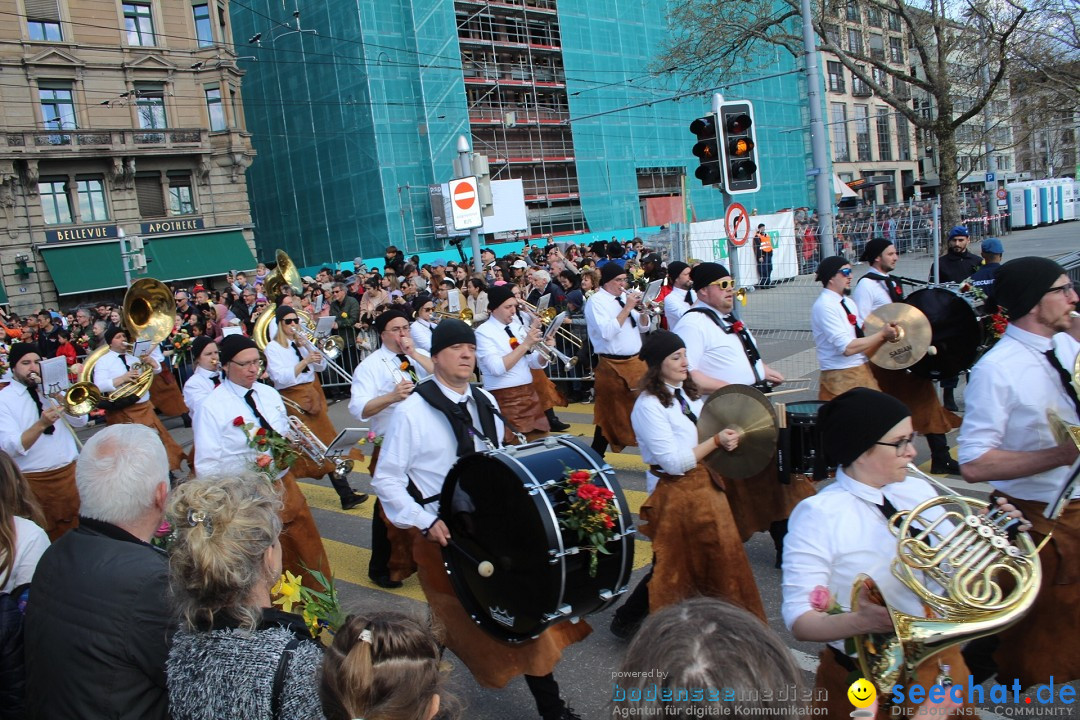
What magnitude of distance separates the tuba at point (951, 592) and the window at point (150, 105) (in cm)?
3875

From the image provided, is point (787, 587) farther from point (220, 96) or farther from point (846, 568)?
point (220, 96)

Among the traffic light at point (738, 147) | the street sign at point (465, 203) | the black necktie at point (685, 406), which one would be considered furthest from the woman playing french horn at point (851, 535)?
the street sign at point (465, 203)

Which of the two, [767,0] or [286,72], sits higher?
[286,72]

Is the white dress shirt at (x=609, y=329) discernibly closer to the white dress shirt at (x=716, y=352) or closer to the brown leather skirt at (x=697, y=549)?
the white dress shirt at (x=716, y=352)

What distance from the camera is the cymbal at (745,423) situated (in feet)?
14.9

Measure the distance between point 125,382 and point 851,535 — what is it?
9.04 m

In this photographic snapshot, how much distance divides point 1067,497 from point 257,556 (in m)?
3.02

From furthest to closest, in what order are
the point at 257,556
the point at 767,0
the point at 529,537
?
the point at 767,0
the point at 529,537
the point at 257,556

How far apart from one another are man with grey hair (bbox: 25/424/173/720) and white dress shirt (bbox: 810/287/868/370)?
5.47 m

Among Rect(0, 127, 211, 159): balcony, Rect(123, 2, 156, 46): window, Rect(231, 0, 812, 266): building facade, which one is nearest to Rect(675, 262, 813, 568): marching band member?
Rect(231, 0, 812, 266): building facade

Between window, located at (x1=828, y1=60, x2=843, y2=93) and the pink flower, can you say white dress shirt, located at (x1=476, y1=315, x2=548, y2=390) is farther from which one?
window, located at (x1=828, y1=60, x2=843, y2=93)

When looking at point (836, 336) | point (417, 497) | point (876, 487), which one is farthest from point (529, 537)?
point (836, 336)

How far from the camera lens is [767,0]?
2336 centimetres

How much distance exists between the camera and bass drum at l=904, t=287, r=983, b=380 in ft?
22.2
